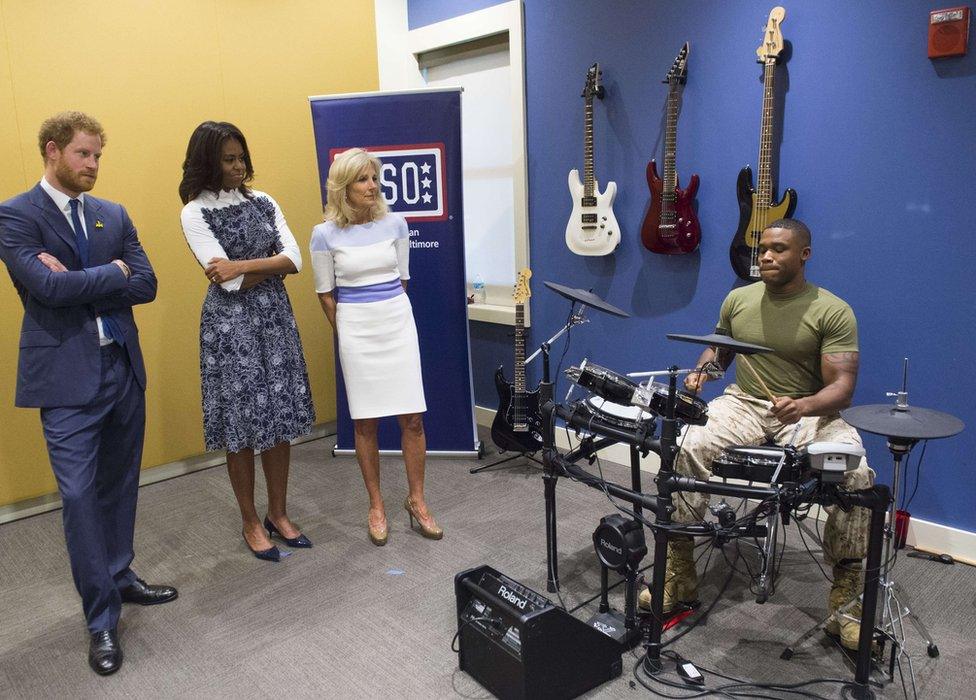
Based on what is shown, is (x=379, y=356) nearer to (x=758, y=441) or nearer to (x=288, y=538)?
(x=288, y=538)

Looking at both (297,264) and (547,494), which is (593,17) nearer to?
(297,264)

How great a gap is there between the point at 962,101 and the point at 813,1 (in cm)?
67

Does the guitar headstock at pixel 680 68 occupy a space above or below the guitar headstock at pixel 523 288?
above

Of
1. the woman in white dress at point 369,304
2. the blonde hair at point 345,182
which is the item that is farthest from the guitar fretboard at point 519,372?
the blonde hair at point 345,182

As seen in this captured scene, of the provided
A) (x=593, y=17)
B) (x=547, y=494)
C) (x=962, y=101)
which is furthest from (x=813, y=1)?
(x=547, y=494)

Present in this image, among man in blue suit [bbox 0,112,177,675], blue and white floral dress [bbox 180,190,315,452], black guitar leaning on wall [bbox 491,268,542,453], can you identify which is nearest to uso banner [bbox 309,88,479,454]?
black guitar leaning on wall [bbox 491,268,542,453]

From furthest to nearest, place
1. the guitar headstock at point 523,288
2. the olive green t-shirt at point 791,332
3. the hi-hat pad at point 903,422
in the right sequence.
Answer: the guitar headstock at point 523,288 → the olive green t-shirt at point 791,332 → the hi-hat pad at point 903,422

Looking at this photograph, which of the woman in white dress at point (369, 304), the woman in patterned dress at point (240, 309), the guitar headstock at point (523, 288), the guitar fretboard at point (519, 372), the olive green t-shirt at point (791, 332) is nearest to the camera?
the olive green t-shirt at point (791, 332)

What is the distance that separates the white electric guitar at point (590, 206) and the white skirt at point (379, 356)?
112cm

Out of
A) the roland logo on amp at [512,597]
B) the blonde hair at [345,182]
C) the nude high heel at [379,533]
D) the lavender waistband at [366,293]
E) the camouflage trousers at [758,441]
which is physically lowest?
the nude high heel at [379,533]

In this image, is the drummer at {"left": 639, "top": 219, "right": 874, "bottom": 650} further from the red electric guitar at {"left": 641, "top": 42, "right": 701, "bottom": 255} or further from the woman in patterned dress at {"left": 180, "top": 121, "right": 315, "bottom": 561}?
the woman in patterned dress at {"left": 180, "top": 121, "right": 315, "bottom": 561}

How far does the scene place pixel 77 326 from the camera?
92.0 inches

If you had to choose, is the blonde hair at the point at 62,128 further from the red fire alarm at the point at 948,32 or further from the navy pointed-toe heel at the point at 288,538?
the red fire alarm at the point at 948,32

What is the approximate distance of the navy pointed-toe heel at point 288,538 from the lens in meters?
3.12
